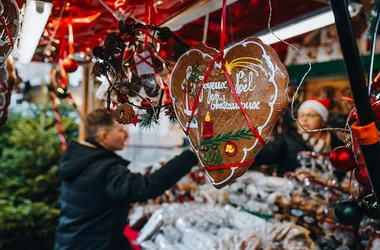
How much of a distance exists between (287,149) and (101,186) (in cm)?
154

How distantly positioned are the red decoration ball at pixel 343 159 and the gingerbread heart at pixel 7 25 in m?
0.91

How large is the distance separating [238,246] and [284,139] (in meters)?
1.39

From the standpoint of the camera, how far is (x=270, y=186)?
218 centimetres

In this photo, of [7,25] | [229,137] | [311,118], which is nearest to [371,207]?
[229,137]

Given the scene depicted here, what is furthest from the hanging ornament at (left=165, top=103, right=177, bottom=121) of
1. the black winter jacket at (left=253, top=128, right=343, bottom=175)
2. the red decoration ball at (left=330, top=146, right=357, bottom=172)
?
the black winter jacket at (left=253, top=128, right=343, bottom=175)

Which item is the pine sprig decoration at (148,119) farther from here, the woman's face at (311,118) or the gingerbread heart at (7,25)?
the woman's face at (311,118)

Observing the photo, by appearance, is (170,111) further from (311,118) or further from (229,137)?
(311,118)

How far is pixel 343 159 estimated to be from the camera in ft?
2.97

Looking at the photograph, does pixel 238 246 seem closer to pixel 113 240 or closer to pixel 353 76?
pixel 113 240

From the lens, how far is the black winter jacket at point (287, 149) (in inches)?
106

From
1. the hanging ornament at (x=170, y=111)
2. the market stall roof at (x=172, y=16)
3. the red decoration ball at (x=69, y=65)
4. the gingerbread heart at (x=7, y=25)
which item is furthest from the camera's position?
the red decoration ball at (x=69, y=65)

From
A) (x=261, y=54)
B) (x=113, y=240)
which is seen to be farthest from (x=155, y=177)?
(x=261, y=54)

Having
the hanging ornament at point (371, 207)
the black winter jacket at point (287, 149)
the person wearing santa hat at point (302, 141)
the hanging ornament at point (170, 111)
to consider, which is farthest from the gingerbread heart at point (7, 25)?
the black winter jacket at point (287, 149)

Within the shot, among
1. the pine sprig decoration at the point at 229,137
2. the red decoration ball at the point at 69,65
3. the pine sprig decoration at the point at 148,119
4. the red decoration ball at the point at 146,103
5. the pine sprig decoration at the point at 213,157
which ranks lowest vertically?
the pine sprig decoration at the point at 213,157
